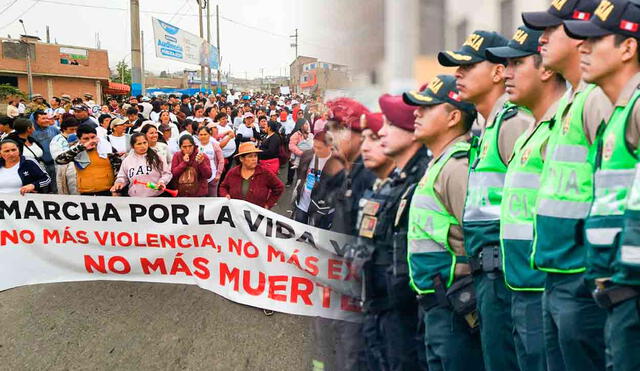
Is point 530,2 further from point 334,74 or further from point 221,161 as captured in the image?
point 221,161

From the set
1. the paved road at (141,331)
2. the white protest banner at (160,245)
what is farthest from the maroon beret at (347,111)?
the white protest banner at (160,245)

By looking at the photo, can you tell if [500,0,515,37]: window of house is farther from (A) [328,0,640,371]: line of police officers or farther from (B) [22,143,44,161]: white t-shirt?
(B) [22,143,44,161]: white t-shirt

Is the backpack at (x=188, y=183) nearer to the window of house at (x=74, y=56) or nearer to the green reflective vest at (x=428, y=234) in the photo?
the green reflective vest at (x=428, y=234)

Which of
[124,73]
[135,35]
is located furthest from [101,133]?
[124,73]

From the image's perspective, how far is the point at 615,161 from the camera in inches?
51.1

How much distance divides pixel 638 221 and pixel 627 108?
0.26 metres

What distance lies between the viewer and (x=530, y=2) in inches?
47.5

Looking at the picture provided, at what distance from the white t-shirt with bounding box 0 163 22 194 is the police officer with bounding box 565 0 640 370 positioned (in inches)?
193

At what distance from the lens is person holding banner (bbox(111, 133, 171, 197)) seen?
17.7 feet

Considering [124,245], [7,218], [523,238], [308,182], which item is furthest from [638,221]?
[7,218]

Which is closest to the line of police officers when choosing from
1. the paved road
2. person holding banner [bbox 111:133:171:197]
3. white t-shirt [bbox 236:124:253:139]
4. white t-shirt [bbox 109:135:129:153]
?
the paved road

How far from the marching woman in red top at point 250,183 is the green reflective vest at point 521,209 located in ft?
11.1

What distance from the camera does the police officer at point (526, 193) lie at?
163 cm

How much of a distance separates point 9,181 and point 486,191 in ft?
15.0
